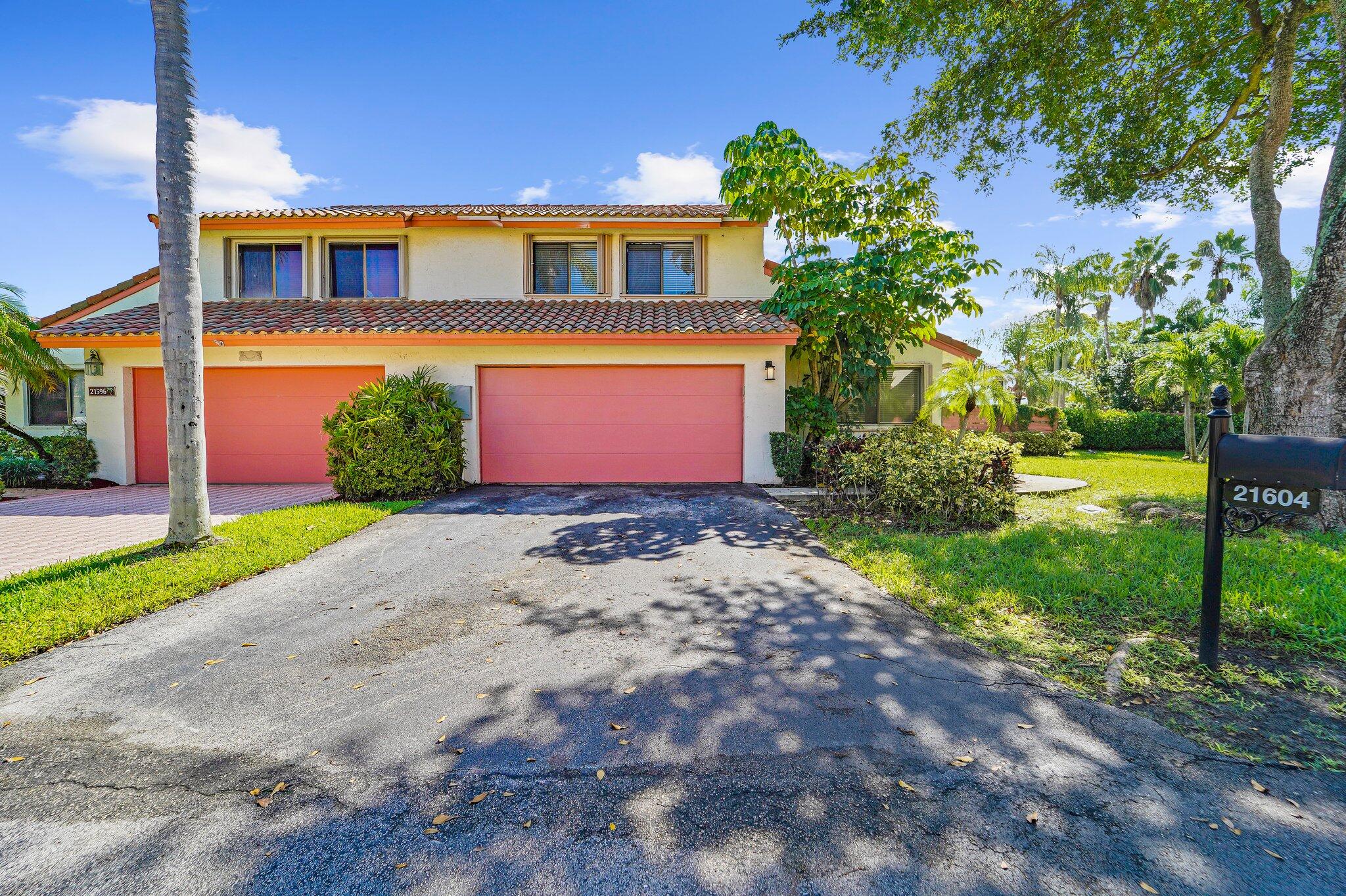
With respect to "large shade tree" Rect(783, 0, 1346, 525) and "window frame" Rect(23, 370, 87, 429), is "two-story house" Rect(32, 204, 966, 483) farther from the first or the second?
"large shade tree" Rect(783, 0, 1346, 525)

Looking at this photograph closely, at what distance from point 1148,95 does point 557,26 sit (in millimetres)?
10069

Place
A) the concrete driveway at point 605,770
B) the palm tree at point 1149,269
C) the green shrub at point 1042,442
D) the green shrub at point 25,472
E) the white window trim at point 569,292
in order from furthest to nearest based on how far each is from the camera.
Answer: the palm tree at point 1149,269, the green shrub at point 1042,442, the white window trim at point 569,292, the green shrub at point 25,472, the concrete driveway at point 605,770

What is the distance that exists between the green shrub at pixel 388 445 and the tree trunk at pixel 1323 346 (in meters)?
10.8

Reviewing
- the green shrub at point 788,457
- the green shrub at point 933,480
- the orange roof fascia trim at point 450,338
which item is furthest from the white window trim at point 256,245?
the green shrub at point 933,480

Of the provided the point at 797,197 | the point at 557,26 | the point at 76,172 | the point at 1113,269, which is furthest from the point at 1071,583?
the point at 1113,269

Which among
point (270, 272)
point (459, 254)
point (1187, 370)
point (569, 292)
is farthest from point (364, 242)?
point (1187, 370)

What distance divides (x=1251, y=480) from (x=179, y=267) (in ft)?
28.3

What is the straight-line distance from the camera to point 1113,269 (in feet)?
105

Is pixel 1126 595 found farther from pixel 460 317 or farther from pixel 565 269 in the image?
pixel 565 269

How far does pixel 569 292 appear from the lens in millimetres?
12219

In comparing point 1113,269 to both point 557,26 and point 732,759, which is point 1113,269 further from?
point 732,759

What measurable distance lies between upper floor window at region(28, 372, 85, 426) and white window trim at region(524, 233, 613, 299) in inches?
426

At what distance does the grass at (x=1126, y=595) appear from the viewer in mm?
3154

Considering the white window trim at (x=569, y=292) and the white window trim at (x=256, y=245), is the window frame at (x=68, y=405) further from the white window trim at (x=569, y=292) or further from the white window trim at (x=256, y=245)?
the white window trim at (x=569, y=292)
